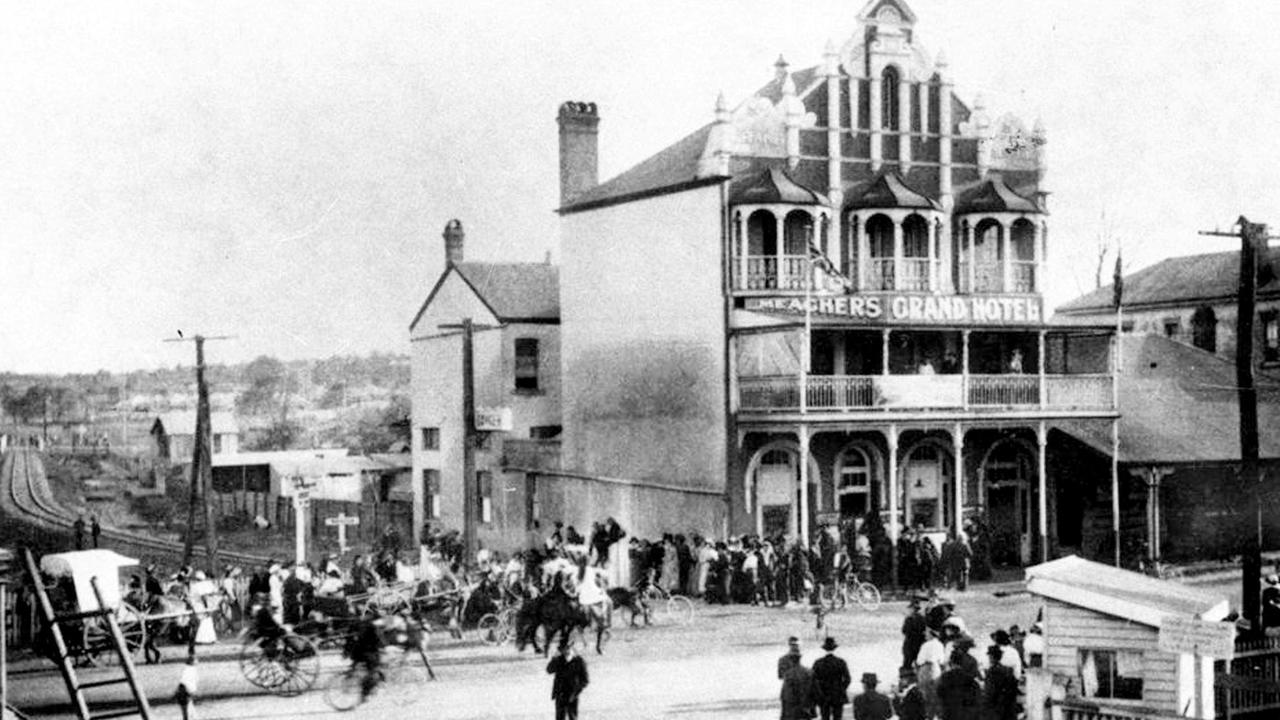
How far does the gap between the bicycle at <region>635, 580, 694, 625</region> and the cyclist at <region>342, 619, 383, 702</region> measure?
7.54 meters

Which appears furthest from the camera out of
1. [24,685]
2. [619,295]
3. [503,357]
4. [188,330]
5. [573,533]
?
[503,357]

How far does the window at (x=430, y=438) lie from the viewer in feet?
150

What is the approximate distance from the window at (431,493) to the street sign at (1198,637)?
3350cm

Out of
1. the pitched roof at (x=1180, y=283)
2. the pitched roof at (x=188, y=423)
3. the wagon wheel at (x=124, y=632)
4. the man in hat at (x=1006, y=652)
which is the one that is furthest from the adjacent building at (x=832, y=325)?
the pitched roof at (x=188, y=423)

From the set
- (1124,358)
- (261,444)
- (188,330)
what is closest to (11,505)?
(188,330)

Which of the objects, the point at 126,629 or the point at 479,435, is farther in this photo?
the point at 479,435

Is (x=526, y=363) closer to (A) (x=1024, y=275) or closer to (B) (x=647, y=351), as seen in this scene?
(B) (x=647, y=351)

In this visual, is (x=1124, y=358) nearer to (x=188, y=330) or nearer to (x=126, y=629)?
(x=188, y=330)

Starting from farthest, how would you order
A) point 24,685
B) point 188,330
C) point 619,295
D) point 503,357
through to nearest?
1. point 503,357
2. point 619,295
3. point 188,330
4. point 24,685

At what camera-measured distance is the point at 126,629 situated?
22469 millimetres

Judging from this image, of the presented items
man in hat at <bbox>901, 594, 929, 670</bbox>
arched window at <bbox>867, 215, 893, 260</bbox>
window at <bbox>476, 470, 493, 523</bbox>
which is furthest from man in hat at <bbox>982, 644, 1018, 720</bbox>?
window at <bbox>476, 470, 493, 523</bbox>

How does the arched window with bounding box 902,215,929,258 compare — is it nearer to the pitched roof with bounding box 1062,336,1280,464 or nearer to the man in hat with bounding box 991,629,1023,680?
the pitched roof with bounding box 1062,336,1280,464

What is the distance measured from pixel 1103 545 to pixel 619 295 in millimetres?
13176

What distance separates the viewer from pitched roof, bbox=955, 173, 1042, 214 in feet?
117
